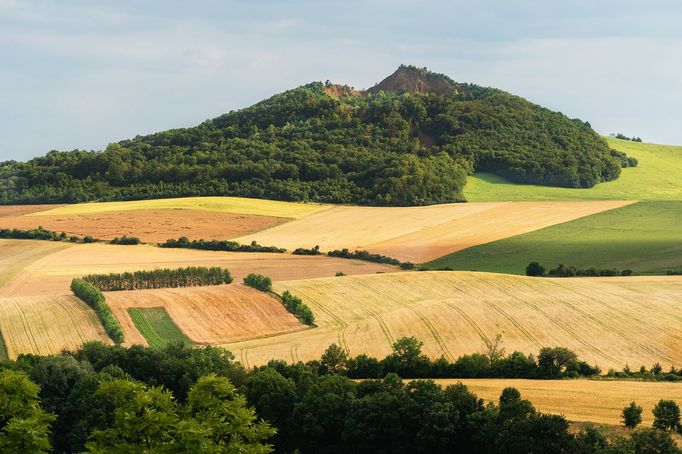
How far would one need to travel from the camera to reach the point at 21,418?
1672 inches

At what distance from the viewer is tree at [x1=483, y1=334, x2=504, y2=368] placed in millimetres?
63909

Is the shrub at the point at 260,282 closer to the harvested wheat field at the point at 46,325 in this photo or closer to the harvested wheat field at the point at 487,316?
the harvested wheat field at the point at 487,316

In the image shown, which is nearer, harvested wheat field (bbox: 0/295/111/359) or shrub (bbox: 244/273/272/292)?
harvested wheat field (bbox: 0/295/111/359)

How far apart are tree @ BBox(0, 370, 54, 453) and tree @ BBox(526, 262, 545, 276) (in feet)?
199

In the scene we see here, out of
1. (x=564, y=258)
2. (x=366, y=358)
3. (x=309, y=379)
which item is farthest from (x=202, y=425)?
(x=564, y=258)

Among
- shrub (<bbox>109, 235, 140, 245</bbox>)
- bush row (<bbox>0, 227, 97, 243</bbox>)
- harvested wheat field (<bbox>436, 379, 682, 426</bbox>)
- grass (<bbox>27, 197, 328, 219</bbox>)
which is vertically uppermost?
grass (<bbox>27, 197, 328, 219</bbox>)

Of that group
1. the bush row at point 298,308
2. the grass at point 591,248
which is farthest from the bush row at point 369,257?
the bush row at point 298,308

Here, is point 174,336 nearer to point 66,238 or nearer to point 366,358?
point 366,358

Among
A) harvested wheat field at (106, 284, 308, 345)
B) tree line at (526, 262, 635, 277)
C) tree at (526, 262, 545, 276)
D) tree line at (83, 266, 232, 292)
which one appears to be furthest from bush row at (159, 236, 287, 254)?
tree line at (526, 262, 635, 277)

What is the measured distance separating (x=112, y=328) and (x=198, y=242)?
4040 cm

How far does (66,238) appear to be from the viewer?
4523 inches

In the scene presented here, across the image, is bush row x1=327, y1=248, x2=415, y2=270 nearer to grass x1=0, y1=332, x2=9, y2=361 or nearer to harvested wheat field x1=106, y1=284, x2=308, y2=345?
harvested wheat field x1=106, y1=284, x2=308, y2=345

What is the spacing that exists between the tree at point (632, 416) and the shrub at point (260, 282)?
40.9 metres

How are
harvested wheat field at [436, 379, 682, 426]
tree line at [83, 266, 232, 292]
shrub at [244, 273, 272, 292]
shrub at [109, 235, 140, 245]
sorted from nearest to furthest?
harvested wheat field at [436, 379, 682, 426]
shrub at [244, 273, 272, 292]
tree line at [83, 266, 232, 292]
shrub at [109, 235, 140, 245]
